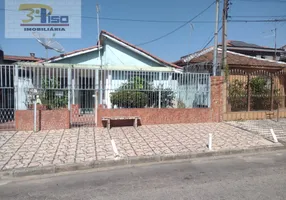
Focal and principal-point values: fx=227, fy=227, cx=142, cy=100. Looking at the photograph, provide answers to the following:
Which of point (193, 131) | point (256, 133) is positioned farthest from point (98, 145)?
point (256, 133)

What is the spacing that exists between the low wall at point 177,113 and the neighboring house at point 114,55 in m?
4.10

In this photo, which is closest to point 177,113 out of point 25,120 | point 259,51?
point 25,120

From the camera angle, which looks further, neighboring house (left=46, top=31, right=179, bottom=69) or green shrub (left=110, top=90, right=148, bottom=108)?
neighboring house (left=46, top=31, right=179, bottom=69)

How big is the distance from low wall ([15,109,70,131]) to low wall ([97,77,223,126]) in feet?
4.18

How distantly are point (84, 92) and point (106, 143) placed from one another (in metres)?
3.15

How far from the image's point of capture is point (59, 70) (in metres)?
8.62

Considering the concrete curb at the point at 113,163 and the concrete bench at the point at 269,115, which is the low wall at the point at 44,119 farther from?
the concrete bench at the point at 269,115

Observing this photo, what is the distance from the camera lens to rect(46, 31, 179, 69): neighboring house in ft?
42.5

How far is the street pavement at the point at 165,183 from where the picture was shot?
3596 mm

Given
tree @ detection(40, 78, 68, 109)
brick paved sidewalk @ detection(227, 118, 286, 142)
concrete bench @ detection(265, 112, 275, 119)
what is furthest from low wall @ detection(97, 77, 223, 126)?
concrete bench @ detection(265, 112, 275, 119)

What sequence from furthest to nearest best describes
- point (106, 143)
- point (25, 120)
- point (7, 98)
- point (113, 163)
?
point (7, 98)
point (25, 120)
point (106, 143)
point (113, 163)

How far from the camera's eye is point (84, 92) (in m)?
9.00

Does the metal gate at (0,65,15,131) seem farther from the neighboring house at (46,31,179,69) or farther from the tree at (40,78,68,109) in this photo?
the neighboring house at (46,31,179,69)

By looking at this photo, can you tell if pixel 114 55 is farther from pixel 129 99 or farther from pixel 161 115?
pixel 161 115
